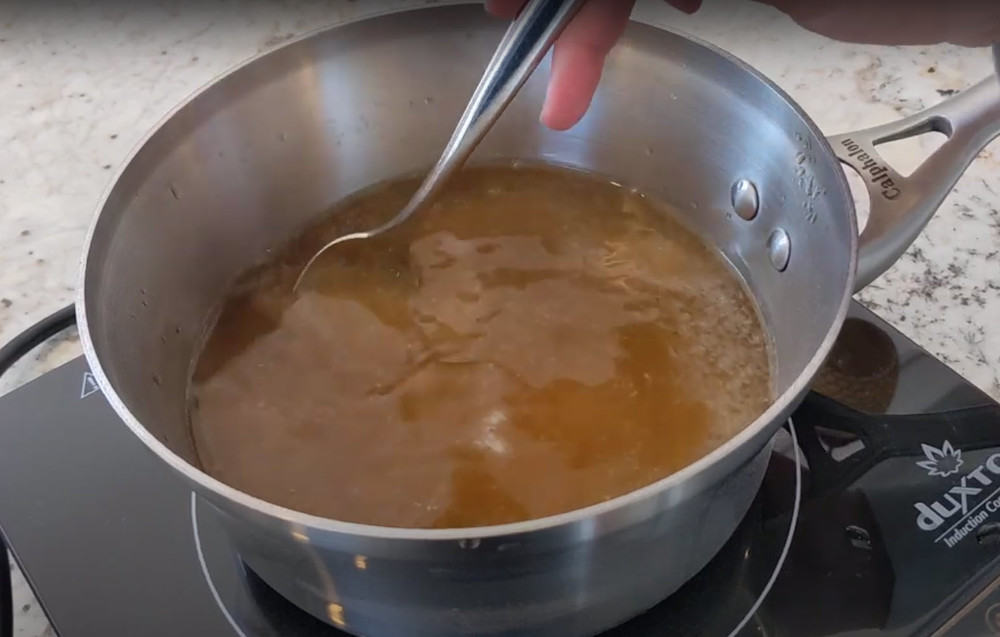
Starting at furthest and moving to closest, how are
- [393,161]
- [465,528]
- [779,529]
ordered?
[393,161]
[779,529]
[465,528]

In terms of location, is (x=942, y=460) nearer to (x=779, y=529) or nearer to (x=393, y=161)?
(x=779, y=529)

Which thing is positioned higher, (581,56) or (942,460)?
(581,56)

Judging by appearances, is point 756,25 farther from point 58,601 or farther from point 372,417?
point 58,601

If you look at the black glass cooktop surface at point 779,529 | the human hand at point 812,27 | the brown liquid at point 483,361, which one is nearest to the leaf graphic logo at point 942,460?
the black glass cooktop surface at point 779,529

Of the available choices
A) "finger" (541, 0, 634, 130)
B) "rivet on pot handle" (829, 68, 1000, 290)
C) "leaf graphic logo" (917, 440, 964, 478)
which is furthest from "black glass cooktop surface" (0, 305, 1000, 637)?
"finger" (541, 0, 634, 130)

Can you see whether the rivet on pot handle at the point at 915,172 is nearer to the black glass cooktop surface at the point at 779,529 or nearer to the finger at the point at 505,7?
the black glass cooktop surface at the point at 779,529

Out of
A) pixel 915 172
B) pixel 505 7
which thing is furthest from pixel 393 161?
pixel 915 172

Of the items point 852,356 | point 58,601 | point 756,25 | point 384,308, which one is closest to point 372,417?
point 384,308
